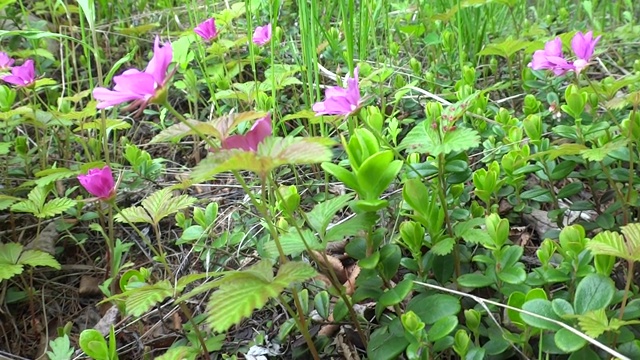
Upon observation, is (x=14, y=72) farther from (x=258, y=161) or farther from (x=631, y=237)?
(x=631, y=237)

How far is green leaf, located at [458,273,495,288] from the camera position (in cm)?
104

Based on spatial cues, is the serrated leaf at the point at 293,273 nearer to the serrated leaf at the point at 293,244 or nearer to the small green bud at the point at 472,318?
the serrated leaf at the point at 293,244

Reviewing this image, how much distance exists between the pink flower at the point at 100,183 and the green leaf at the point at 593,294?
87cm

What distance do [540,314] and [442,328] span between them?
15 centimetres

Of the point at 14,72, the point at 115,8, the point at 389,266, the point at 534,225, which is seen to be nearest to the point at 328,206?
the point at 389,266

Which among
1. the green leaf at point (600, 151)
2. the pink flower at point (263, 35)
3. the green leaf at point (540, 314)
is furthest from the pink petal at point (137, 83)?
the pink flower at point (263, 35)

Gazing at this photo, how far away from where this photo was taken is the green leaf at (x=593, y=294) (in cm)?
88

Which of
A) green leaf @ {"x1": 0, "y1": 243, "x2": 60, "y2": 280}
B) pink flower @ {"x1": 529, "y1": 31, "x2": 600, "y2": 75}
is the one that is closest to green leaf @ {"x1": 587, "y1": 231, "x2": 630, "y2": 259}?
pink flower @ {"x1": 529, "y1": 31, "x2": 600, "y2": 75}

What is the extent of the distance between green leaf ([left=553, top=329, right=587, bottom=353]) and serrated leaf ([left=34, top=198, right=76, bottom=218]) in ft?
3.78

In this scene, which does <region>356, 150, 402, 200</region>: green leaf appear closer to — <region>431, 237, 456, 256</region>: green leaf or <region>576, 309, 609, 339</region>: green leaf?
<region>431, 237, 456, 256</region>: green leaf

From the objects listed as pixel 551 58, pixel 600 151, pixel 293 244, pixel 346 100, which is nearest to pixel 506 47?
pixel 551 58

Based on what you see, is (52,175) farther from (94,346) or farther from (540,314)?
(540,314)

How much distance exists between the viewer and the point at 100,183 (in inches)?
46.3

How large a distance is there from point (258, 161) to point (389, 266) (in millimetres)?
394
